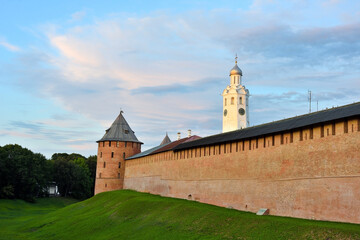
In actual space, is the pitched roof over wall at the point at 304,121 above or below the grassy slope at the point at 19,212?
above

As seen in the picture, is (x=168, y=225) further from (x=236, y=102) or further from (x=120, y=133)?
(x=236, y=102)

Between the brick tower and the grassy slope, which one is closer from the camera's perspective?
the grassy slope

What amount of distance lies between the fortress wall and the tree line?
2887 centimetres

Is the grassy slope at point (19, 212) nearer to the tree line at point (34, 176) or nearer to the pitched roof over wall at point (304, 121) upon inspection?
the tree line at point (34, 176)

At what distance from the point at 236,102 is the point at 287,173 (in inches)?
1723

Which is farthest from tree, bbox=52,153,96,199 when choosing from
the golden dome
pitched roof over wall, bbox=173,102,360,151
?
pitched roof over wall, bbox=173,102,360,151

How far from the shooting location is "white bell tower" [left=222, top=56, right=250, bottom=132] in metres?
62.5

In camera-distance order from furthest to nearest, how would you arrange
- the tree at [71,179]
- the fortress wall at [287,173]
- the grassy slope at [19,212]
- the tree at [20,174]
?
1. the tree at [71,179]
2. the tree at [20,174]
3. the grassy slope at [19,212]
4. the fortress wall at [287,173]

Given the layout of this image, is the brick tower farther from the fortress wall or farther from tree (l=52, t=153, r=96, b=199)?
the fortress wall

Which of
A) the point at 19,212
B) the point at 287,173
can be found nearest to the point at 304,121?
the point at 287,173

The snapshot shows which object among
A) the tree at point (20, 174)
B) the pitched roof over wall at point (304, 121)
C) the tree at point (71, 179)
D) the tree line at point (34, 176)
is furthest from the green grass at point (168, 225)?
the tree at point (71, 179)

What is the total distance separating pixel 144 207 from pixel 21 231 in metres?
10.1

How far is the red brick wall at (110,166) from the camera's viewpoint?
47.2m

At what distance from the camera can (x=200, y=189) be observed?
2759cm
